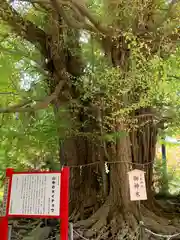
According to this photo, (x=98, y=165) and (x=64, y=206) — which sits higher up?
(x=98, y=165)

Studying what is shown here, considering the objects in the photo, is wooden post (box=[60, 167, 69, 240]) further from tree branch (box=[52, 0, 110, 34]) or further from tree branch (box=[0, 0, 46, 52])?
tree branch (box=[0, 0, 46, 52])

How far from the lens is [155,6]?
15.1ft

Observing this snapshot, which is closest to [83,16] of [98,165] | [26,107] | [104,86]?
[104,86]

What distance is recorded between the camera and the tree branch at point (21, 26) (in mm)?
4379

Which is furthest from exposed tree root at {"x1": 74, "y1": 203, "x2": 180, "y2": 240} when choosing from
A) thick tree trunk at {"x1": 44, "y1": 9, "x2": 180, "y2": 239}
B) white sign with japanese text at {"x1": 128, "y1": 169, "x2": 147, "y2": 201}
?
white sign with japanese text at {"x1": 128, "y1": 169, "x2": 147, "y2": 201}

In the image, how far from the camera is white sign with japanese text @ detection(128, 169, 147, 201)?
411cm

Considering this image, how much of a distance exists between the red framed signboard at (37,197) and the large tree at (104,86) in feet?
3.19

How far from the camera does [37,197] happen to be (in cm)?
353

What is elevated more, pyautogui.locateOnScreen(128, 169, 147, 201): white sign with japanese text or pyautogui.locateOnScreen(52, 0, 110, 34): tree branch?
pyautogui.locateOnScreen(52, 0, 110, 34): tree branch

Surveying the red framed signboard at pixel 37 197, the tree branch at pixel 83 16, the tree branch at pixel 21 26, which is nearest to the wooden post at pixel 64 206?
the red framed signboard at pixel 37 197

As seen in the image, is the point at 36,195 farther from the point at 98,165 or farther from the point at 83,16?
the point at 83,16

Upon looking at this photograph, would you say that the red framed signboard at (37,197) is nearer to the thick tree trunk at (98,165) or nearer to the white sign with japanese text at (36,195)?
the white sign with japanese text at (36,195)

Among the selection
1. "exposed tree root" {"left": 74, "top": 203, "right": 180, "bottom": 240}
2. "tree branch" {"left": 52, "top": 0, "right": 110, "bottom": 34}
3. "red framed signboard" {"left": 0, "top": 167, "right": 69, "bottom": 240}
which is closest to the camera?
"red framed signboard" {"left": 0, "top": 167, "right": 69, "bottom": 240}

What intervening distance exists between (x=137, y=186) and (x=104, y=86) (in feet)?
4.97
